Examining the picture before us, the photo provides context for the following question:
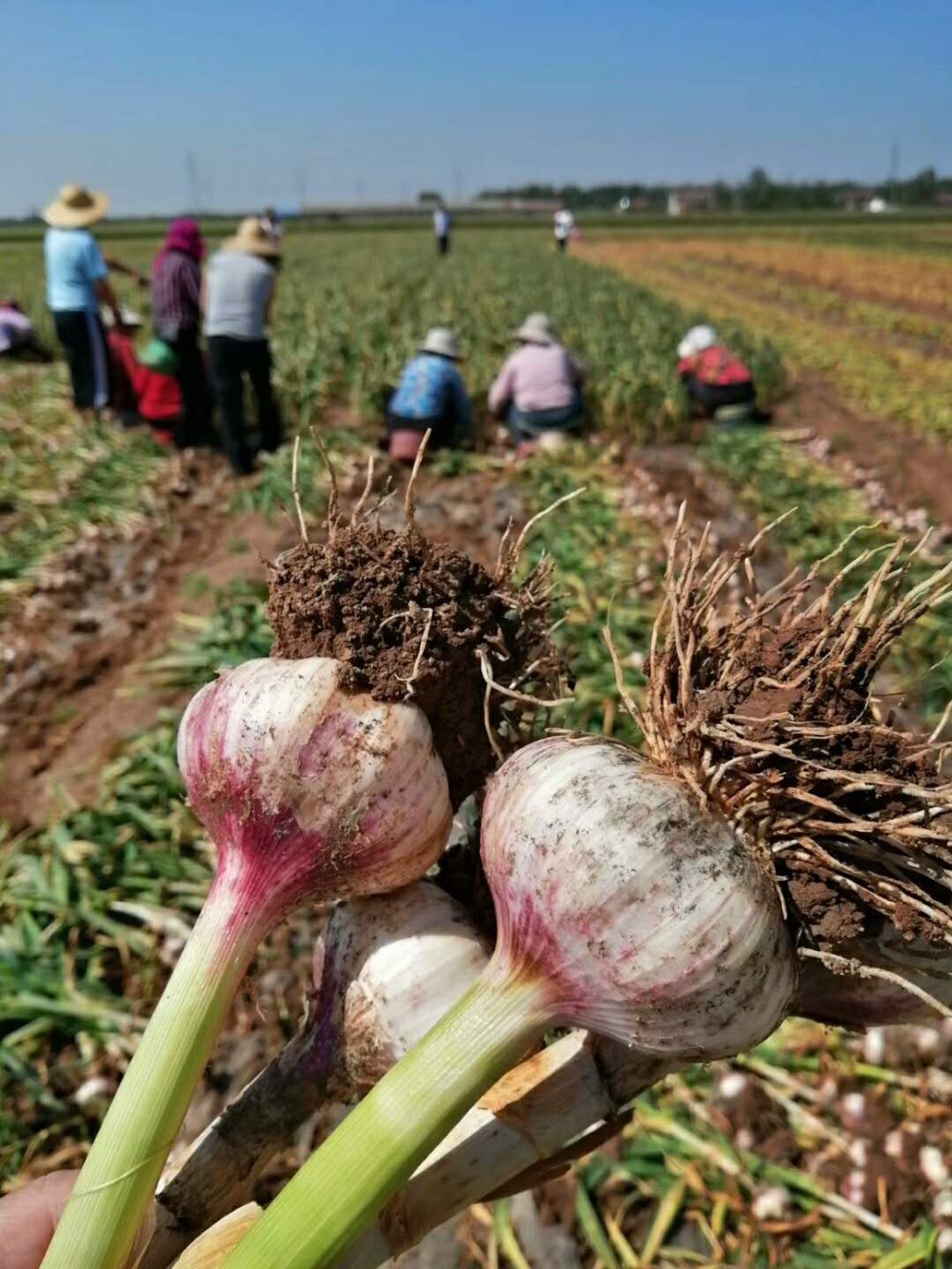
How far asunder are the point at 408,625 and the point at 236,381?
21.8 feet

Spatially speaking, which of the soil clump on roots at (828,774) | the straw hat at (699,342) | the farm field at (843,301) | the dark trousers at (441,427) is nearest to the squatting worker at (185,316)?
the dark trousers at (441,427)

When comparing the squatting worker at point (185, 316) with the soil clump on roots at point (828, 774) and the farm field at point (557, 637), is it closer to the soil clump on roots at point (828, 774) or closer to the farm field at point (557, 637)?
the farm field at point (557, 637)

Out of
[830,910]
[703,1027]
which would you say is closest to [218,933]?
[703,1027]

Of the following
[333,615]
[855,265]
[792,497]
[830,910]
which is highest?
[855,265]

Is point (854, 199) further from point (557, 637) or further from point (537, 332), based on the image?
point (557, 637)

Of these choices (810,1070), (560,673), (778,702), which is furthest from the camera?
(810,1070)

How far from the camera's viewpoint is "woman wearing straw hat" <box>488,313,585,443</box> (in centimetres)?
804

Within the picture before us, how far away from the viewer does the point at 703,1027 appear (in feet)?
3.31

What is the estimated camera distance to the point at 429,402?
7.28m

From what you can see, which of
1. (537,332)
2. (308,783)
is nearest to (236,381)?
(537,332)

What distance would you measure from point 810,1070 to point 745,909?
1.91 m

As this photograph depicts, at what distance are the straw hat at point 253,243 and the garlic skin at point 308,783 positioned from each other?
713cm

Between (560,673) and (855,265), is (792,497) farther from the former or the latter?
(855,265)

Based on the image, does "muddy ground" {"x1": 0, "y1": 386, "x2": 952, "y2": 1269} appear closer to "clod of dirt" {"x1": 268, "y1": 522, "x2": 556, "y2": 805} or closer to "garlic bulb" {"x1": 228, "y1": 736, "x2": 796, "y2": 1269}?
"clod of dirt" {"x1": 268, "y1": 522, "x2": 556, "y2": 805}
